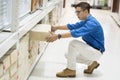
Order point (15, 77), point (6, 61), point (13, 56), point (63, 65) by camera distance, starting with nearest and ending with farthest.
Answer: point (6, 61) < point (13, 56) < point (15, 77) < point (63, 65)

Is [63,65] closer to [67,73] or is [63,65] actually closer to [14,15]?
[67,73]

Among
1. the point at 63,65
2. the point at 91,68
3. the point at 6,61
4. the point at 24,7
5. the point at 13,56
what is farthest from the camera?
the point at 63,65

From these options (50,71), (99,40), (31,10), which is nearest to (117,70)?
(99,40)

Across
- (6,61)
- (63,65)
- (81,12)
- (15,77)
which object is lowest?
(63,65)

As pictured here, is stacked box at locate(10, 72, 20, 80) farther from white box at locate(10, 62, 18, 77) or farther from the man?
the man

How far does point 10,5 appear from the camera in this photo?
2.31 metres

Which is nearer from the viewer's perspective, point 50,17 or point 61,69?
point 61,69

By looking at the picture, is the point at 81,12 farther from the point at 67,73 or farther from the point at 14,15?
the point at 14,15

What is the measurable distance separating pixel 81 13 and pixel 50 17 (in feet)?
6.14

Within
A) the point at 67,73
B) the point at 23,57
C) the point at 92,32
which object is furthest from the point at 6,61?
the point at 92,32

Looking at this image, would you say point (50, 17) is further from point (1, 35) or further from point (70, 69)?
point (1, 35)

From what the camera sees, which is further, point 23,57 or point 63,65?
point 63,65

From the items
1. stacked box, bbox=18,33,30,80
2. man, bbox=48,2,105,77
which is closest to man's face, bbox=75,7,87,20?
man, bbox=48,2,105,77

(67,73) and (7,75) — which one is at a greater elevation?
(7,75)
